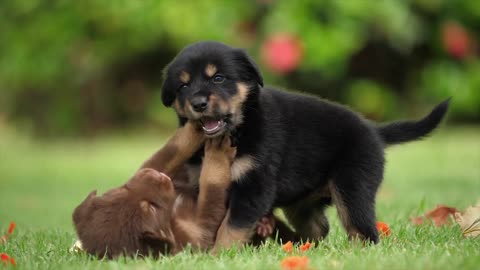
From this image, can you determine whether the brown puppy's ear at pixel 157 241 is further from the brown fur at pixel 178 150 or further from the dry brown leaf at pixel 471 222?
the dry brown leaf at pixel 471 222

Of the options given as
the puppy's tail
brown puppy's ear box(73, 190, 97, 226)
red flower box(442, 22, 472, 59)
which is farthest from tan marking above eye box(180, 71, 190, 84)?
red flower box(442, 22, 472, 59)

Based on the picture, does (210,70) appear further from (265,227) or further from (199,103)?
(265,227)

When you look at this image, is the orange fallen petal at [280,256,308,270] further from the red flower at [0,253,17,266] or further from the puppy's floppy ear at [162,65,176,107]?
the puppy's floppy ear at [162,65,176,107]

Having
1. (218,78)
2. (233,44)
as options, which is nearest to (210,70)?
(218,78)

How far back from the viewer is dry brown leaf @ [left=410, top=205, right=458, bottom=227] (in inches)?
173

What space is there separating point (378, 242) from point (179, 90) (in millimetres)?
1295

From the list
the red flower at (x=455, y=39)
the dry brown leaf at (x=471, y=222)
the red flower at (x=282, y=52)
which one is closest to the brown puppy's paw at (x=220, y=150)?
the dry brown leaf at (x=471, y=222)

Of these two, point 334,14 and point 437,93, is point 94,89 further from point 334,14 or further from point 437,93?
point 437,93

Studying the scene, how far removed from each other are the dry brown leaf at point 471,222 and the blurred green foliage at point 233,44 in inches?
331

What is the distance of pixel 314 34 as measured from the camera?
12.4 meters

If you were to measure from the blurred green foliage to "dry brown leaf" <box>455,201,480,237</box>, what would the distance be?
27.6ft

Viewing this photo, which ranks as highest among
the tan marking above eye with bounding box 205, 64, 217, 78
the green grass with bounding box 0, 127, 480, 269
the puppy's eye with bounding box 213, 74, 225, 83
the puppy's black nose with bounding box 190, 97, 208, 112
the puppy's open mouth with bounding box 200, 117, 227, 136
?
the tan marking above eye with bounding box 205, 64, 217, 78

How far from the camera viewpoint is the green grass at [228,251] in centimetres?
317

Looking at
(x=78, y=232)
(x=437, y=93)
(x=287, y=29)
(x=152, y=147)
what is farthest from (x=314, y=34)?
(x=78, y=232)
